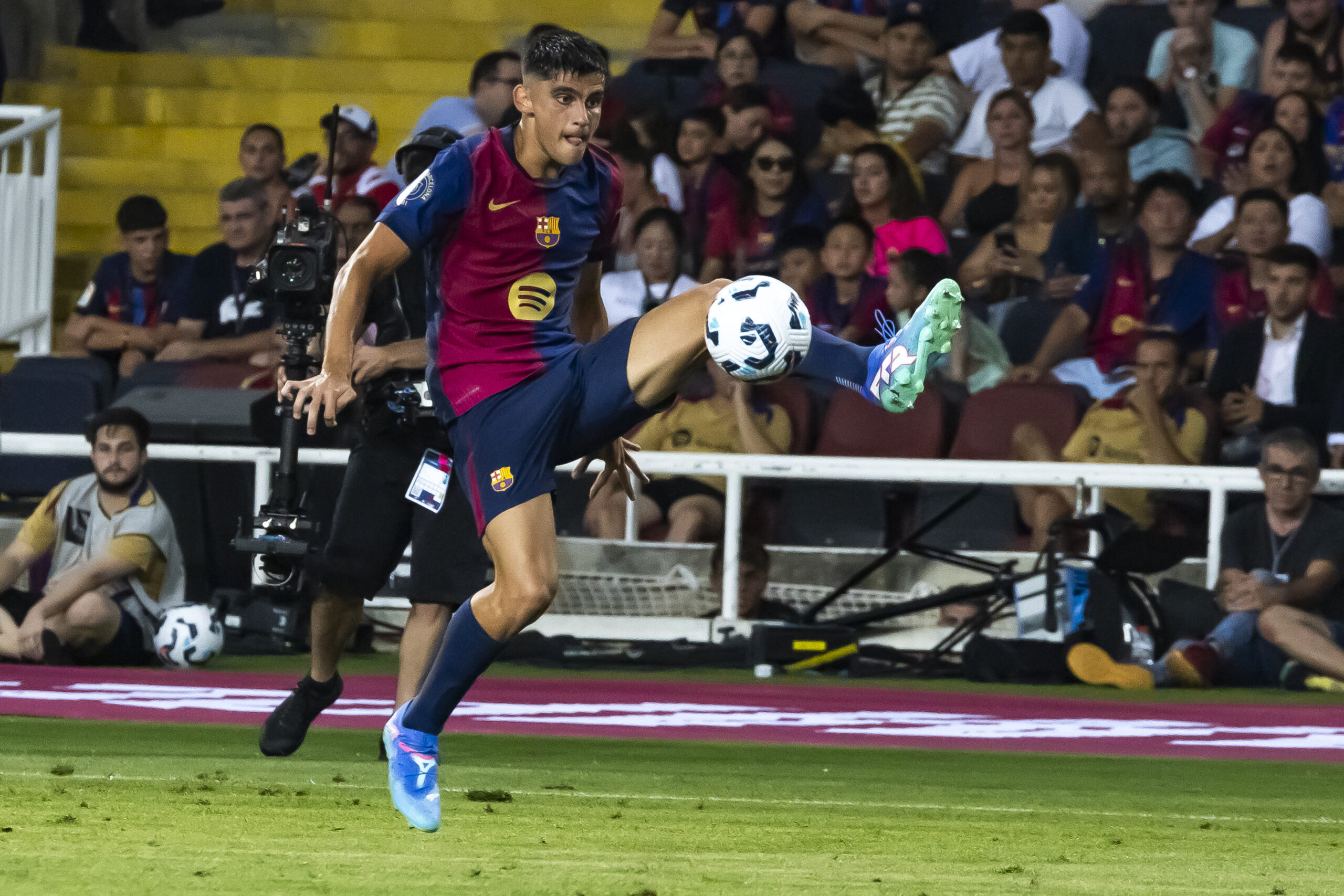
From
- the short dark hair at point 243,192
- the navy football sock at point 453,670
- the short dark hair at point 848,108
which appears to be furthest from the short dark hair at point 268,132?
the navy football sock at point 453,670

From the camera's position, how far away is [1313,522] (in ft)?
29.2

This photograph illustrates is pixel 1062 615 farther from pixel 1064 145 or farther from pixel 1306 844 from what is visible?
pixel 1306 844

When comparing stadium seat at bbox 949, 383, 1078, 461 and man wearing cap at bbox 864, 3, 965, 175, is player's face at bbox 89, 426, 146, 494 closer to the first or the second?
stadium seat at bbox 949, 383, 1078, 461

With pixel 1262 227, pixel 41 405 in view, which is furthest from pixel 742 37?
pixel 41 405

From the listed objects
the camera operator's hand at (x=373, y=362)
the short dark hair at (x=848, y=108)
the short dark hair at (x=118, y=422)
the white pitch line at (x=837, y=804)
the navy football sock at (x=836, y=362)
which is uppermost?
the short dark hair at (x=848, y=108)

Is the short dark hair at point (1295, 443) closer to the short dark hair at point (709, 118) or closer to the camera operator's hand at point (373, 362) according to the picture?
the short dark hair at point (709, 118)

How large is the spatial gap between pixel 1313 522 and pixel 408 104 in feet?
25.7

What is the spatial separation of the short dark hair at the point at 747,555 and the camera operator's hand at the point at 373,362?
402cm

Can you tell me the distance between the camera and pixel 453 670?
4418 millimetres

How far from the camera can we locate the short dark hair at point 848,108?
38.2 ft

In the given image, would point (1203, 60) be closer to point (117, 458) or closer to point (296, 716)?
point (117, 458)

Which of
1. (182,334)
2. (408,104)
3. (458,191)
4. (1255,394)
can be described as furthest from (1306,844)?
(408,104)

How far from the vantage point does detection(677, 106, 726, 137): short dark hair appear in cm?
1144

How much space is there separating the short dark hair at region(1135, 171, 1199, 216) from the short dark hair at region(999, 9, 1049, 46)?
1.42m
